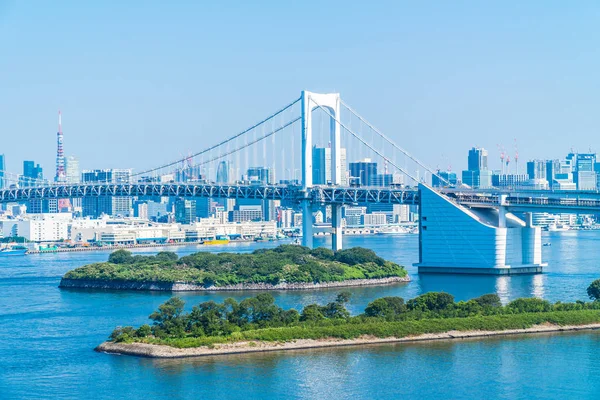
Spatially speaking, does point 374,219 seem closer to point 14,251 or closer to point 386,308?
point 14,251

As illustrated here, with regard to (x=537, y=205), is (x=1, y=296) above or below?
below

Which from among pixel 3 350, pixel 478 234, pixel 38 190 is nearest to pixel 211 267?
pixel 478 234

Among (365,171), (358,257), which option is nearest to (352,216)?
(365,171)

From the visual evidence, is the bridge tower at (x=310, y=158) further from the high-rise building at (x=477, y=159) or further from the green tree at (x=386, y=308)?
the high-rise building at (x=477, y=159)

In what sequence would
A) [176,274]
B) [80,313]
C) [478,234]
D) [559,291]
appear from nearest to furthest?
[80,313] < [559,291] < [176,274] < [478,234]

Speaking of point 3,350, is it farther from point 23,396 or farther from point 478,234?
point 478,234

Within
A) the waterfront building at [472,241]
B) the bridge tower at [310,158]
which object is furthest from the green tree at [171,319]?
the bridge tower at [310,158]

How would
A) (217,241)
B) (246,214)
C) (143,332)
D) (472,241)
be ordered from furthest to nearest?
(246,214), (217,241), (472,241), (143,332)
